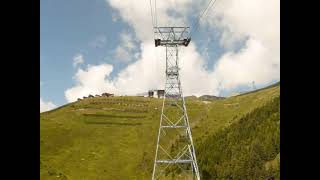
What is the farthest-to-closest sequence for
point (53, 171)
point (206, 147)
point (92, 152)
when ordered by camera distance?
point (92, 152)
point (206, 147)
point (53, 171)

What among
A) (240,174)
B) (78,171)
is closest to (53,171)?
(78,171)
